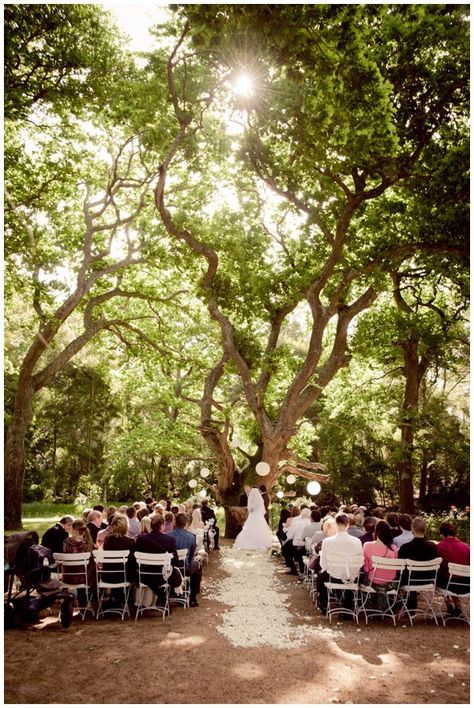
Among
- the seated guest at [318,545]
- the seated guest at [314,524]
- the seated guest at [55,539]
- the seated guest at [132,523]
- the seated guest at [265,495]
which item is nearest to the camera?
the seated guest at [55,539]

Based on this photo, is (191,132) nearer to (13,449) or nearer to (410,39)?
(410,39)

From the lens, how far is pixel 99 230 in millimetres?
18672

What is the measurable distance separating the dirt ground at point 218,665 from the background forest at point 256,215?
23.7 ft

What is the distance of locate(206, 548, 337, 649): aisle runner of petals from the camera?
6953mm

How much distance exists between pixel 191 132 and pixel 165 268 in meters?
6.62

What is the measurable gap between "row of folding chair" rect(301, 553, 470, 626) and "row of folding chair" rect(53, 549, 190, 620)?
104 inches

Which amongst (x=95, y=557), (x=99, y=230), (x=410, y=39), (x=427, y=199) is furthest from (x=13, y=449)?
(x=410, y=39)

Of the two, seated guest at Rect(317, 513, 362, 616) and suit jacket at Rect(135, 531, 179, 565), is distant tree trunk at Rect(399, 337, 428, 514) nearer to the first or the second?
seated guest at Rect(317, 513, 362, 616)

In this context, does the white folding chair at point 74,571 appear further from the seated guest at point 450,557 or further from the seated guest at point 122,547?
the seated guest at point 450,557

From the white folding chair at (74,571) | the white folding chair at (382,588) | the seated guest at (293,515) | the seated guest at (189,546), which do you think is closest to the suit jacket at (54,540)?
the white folding chair at (74,571)

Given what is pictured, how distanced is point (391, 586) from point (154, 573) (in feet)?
12.4

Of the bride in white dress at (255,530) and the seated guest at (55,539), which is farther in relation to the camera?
the bride in white dress at (255,530)

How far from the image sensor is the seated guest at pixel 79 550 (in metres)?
8.01

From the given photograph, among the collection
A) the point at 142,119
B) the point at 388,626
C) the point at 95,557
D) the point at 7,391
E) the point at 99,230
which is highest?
the point at 142,119
